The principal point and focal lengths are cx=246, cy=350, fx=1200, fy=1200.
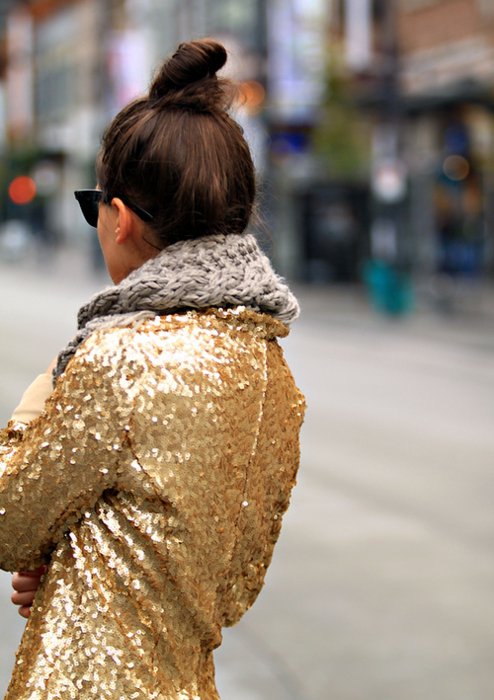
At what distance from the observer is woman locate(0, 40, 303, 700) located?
155 cm

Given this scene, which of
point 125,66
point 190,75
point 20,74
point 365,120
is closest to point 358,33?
point 365,120

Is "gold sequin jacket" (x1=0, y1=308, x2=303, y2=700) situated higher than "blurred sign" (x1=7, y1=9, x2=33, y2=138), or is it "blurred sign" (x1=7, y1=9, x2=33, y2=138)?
"blurred sign" (x1=7, y1=9, x2=33, y2=138)

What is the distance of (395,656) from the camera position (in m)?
4.97

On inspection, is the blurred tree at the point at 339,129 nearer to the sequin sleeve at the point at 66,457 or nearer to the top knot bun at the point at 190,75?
the top knot bun at the point at 190,75

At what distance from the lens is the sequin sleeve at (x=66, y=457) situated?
154cm

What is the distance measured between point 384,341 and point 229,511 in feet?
56.4

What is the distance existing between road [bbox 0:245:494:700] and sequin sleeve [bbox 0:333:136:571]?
3016 millimetres

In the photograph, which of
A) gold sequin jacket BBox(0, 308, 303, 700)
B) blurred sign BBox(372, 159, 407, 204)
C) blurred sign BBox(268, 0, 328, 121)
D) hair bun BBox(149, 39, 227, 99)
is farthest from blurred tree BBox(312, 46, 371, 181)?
gold sequin jacket BBox(0, 308, 303, 700)

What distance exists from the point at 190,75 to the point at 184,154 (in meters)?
0.15

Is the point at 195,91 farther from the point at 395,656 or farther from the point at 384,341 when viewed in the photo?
the point at 384,341

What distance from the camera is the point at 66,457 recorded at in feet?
5.12

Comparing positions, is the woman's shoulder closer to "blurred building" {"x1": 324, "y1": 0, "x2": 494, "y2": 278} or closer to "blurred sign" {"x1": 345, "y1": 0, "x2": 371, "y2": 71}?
"blurred building" {"x1": 324, "y1": 0, "x2": 494, "y2": 278}

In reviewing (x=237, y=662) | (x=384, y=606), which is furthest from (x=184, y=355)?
(x=384, y=606)

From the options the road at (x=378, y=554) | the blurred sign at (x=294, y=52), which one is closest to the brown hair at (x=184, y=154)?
the road at (x=378, y=554)
